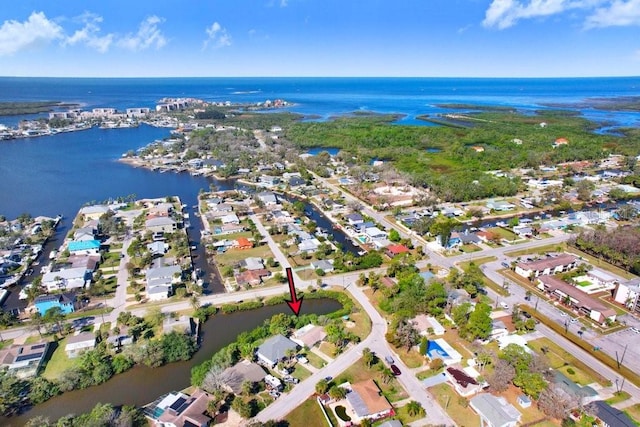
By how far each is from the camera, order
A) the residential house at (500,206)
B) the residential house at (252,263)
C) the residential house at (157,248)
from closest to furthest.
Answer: the residential house at (252,263) < the residential house at (157,248) < the residential house at (500,206)

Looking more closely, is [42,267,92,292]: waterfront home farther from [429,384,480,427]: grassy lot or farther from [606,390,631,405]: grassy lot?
[606,390,631,405]: grassy lot

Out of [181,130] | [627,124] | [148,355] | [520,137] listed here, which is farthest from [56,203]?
[627,124]

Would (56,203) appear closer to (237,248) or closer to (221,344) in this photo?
(237,248)

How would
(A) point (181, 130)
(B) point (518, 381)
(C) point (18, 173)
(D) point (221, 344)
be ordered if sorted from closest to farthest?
(B) point (518, 381) → (D) point (221, 344) → (C) point (18, 173) → (A) point (181, 130)

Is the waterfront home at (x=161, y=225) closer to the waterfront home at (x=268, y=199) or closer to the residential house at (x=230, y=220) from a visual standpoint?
the residential house at (x=230, y=220)

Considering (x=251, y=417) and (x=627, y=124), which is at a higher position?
(x=627, y=124)

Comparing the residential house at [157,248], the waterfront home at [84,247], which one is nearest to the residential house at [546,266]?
the residential house at [157,248]

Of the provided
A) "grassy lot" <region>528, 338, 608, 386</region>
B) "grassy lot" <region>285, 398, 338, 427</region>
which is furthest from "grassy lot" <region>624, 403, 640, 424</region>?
"grassy lot" <region>285, 398, 338, 427</region>
